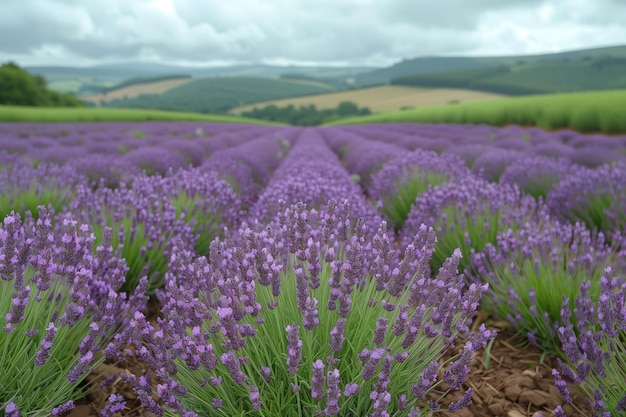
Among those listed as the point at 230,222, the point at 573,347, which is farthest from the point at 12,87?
the point at 573,347

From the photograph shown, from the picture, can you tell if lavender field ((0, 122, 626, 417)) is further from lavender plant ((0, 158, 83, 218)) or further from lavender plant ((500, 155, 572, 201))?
lavender plant ((500, 155, 572, 201))

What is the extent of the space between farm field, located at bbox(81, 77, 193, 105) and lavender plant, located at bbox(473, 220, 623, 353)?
242 ft

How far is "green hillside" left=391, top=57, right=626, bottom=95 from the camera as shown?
57.6 m

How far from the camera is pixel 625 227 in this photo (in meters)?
3.28

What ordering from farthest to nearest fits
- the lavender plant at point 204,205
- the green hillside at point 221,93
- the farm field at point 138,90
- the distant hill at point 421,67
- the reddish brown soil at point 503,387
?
1. the distant hill at point 421,67
2. the farm field at point 138,90
3. the green hillside at point 221,93
4. the lavender plant at point 204,205
5. the reddish brown soil at point 503,387

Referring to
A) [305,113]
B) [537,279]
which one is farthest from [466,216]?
[305,113]

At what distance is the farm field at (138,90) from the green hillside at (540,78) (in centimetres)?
4594

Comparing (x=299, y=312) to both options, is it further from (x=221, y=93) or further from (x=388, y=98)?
(x=221, y=93)

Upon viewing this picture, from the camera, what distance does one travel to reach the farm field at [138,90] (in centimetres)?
7299

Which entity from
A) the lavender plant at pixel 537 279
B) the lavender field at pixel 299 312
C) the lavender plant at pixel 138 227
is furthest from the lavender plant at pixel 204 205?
the lavender plant at pixel 537 279

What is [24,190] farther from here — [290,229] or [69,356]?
[290,229]

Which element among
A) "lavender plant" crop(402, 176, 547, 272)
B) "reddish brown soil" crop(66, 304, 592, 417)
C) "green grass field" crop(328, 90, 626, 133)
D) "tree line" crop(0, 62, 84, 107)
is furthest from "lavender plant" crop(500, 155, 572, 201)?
"tree line" crop(0, 62, 84, 107)

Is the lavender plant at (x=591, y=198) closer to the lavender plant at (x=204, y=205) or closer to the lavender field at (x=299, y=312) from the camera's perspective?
the lavender field at (x=299, y=312)

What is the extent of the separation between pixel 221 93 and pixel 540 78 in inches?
2301
